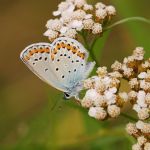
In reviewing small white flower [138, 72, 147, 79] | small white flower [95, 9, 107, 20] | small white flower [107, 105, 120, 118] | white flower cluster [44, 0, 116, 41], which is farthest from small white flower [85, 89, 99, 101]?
small white flower [95, 9, 107, 20]

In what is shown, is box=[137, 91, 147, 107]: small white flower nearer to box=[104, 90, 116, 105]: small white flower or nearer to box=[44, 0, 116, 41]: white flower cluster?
box=[104, 90, 116, 105]: small white flower

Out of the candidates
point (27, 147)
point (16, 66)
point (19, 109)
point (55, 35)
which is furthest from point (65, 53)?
point (16, 66)

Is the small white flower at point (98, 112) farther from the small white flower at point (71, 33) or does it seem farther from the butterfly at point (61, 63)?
the small white flower at point (71, 33)

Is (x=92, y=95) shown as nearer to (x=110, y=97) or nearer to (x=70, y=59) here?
(x=110, y=97)

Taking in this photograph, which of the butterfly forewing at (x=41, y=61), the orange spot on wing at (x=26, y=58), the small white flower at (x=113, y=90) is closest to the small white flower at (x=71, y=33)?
the butterfly forewing at (x=41, y=61)

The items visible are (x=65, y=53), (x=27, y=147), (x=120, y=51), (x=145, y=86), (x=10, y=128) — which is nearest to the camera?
(x=145, y=86)

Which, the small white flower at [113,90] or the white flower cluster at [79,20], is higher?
the white flower cluster at [79,20]

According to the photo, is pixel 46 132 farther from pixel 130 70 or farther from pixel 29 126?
pixel 130 70
